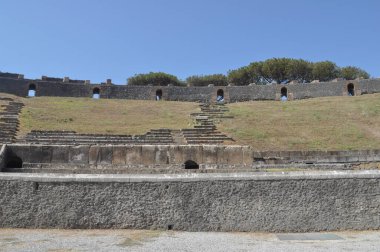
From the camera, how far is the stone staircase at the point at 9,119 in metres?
20.3

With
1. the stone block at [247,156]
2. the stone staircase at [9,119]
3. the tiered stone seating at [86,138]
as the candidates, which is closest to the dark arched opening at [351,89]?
the tiered stone seating at [86,138]

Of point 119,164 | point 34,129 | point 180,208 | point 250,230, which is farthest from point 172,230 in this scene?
point 34,129

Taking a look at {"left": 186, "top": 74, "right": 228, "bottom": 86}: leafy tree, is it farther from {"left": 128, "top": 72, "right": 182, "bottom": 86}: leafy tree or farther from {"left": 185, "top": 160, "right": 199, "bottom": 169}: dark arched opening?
{"left": 185, "top": 160, "right": 199, "bottom": 169}: dark arched opening

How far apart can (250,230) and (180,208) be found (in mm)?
1527

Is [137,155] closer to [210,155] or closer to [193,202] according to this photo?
[210,155]

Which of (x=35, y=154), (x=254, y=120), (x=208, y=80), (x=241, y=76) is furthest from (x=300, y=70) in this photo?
(x=35, y=154)

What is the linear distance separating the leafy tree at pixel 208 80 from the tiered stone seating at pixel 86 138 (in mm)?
48200

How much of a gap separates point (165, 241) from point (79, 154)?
7.85 meters

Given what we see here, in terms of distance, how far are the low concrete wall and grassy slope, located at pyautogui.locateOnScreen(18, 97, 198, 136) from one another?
14223 mm

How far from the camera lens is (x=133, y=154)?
550 inches

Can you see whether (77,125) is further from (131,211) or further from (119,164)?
(131,211)

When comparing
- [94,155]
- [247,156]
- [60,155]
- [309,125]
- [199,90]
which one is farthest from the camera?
[199,90]

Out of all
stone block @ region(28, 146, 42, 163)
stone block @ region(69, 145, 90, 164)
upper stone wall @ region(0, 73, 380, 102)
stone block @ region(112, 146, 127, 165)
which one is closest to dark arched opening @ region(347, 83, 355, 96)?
upper stone wall @ region(0, 73, 380, 102)

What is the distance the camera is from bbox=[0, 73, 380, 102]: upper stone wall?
43075 millimetres
